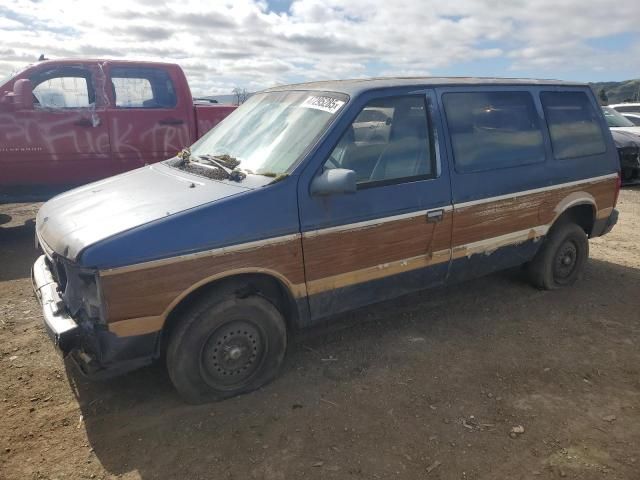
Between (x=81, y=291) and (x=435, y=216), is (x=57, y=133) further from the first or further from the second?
(x=435, y=216)

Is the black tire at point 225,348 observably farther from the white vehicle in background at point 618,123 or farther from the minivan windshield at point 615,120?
the minivan windshield at point 615,120

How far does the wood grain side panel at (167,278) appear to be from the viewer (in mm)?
2621

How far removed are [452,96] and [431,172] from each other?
2.25 feet

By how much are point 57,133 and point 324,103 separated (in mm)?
4507

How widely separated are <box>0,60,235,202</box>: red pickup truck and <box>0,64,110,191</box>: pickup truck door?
1 centimetres

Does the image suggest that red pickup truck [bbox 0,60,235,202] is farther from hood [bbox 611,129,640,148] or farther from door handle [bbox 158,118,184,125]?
hood [bbox 611,129,640,148]

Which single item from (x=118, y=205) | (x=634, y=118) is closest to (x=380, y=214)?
(x=118, y=205)

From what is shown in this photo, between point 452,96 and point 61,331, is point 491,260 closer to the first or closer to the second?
point 452,96

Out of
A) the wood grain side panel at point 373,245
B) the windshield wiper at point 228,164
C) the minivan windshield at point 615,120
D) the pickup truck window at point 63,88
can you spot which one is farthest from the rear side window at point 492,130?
the minivan windshield at point 615,120

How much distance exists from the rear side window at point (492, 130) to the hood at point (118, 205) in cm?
167

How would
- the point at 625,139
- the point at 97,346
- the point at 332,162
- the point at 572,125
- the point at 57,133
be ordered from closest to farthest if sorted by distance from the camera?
the point at 97,346, the point at 332,162, the point at 572,125, the point at 57,133, the point at 625,139

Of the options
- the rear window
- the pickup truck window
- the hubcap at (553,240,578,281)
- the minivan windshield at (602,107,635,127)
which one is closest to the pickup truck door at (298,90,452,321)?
the hubcap at (553,240,578,281)

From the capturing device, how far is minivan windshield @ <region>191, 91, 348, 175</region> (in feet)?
10.8

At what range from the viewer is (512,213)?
165 inches
